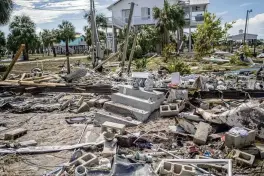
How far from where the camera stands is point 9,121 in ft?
24.7

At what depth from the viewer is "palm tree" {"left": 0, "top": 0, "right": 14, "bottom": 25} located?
25.9 metres

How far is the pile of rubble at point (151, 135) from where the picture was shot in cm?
438

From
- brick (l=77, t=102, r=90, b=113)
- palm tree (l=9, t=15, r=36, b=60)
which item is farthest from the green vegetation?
palm tree (l=9, t=15, r=36, b=60)

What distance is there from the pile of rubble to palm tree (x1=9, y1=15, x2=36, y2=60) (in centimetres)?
3481

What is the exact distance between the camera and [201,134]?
17.9 ft

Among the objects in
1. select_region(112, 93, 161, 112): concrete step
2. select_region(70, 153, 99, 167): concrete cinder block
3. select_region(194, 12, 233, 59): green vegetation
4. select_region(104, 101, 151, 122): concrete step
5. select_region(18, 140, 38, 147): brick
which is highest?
select_region(194, 12, 233, 59): green vegetation

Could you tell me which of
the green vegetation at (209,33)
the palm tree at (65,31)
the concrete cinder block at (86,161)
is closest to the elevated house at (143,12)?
the green vegetation at (209,33)

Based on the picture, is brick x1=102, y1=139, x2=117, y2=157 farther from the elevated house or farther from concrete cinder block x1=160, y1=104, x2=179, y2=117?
the elevated house

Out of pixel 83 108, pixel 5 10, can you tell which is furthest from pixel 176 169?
pixel 5 10

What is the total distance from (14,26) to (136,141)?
40895mm

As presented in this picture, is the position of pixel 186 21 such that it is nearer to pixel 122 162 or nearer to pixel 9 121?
pixel 9 121

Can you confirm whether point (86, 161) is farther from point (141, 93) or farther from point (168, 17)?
point (168, 17)

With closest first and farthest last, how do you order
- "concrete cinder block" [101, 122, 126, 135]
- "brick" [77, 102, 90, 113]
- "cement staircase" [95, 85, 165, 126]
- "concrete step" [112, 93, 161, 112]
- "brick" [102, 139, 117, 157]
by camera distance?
Result: "brick" [102, 139, 117, 157]
"concrete cinder block" [101, 122, 126, 135]
"cement staircase" [95, 85, 165, 126]
"concrete step" [112, 93, 161, 112]
"brick" [77, 102, 90, 113]

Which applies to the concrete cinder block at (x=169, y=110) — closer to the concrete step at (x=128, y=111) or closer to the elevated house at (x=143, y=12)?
the concrete step at (x=128, y=111)
